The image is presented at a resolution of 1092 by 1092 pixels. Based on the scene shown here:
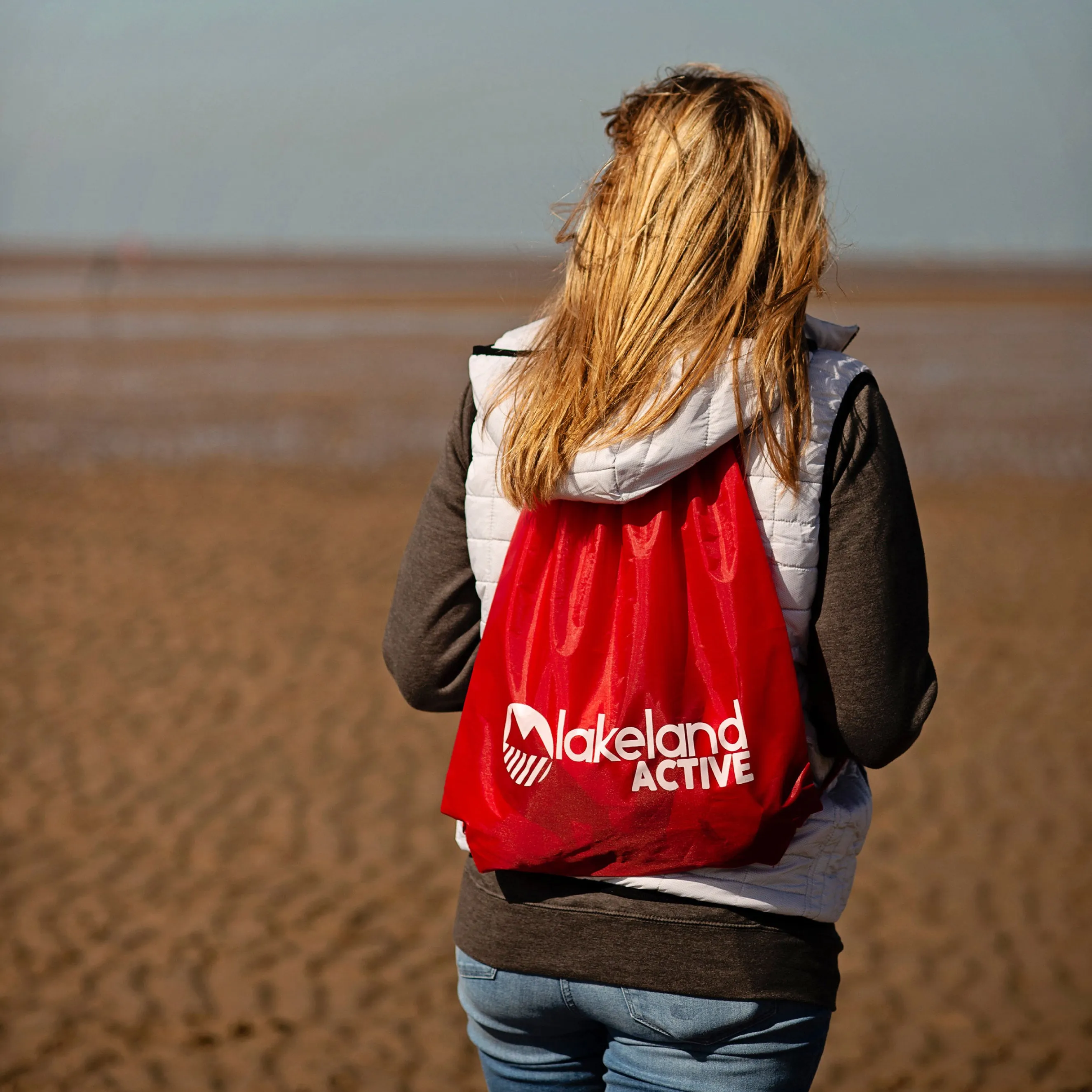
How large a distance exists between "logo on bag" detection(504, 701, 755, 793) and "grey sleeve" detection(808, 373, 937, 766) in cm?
16

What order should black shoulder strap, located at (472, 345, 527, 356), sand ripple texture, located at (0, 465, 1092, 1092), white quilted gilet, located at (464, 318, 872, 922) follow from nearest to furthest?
white quilted gilet, located at (464, 318, 872, 922)
black shoulder strap, located at (472, 345, 527, 356)
sand ripple texture, located at (0, 465, 1092, 1092)

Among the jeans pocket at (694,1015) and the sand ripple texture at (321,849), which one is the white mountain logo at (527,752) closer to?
the jeans pocket at (694,1015)

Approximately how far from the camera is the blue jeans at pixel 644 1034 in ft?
4.76

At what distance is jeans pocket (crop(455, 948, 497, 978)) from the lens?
5.00 feet

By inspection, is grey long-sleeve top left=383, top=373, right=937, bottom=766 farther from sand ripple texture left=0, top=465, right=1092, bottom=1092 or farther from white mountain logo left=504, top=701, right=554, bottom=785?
sand ripple texture left=0, top=465, right=1092, bottom=1092

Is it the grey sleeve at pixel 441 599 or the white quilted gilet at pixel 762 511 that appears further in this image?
the grey sleeve at pixel 441 599

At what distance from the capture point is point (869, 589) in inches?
55.2

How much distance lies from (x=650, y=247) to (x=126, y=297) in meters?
43.3

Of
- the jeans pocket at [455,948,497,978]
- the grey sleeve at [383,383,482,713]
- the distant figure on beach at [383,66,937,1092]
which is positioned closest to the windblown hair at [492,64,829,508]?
the distant figure on beach at [383,66,937,1092]

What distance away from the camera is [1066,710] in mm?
5992

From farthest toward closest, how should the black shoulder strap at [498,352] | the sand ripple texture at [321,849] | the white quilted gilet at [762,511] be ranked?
the sand ripple texture at [321,849], the black shoulder strap at [498,352], the white quilted gilet at [762,511]

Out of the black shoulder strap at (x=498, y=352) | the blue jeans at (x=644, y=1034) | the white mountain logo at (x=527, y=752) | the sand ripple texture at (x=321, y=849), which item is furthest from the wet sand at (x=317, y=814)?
the black shoulder strap at (x=498, y=352)

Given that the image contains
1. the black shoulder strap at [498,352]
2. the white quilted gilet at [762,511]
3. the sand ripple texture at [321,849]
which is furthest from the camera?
the sand ripple texture at [321,849]

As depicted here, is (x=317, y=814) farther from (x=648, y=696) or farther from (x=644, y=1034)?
(x=648, y=696)
